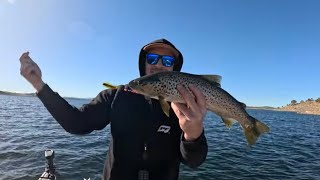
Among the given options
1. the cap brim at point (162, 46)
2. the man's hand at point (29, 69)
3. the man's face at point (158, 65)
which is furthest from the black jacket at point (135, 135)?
the cap brim at point (162, 46)

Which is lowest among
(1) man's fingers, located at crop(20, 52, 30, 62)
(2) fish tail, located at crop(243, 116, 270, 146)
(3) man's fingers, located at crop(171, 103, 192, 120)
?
(2) fish tail, located at crop(243, 116, 270, 146)

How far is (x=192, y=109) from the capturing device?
150 inches

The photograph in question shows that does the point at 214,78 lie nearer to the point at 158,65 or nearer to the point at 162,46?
the point at 158,65

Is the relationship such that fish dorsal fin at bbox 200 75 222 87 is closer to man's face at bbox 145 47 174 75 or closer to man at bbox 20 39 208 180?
man at bbox 20 39 208 180

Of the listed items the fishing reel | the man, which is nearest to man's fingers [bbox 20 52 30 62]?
the man

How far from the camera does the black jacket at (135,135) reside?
4.14 metres

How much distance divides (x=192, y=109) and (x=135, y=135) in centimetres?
102

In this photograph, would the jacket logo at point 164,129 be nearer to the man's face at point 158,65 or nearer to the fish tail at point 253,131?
the man's face at point 158,65

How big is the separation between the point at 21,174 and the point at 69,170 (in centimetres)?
206

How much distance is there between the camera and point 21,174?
1345 cm

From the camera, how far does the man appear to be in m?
3.88

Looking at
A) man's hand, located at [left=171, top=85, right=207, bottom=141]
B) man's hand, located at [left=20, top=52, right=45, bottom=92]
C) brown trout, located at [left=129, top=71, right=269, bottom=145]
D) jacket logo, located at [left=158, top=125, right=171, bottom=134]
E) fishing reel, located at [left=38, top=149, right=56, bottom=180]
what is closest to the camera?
man's hand, located at [left=20, top=52, right=45, bottom=92]

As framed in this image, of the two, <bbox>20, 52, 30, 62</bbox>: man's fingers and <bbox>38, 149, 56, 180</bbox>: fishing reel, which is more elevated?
<bbox>20, 52, 30, 62</bbox>: man's fingers

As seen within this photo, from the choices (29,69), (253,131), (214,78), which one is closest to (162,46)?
(214,78)
